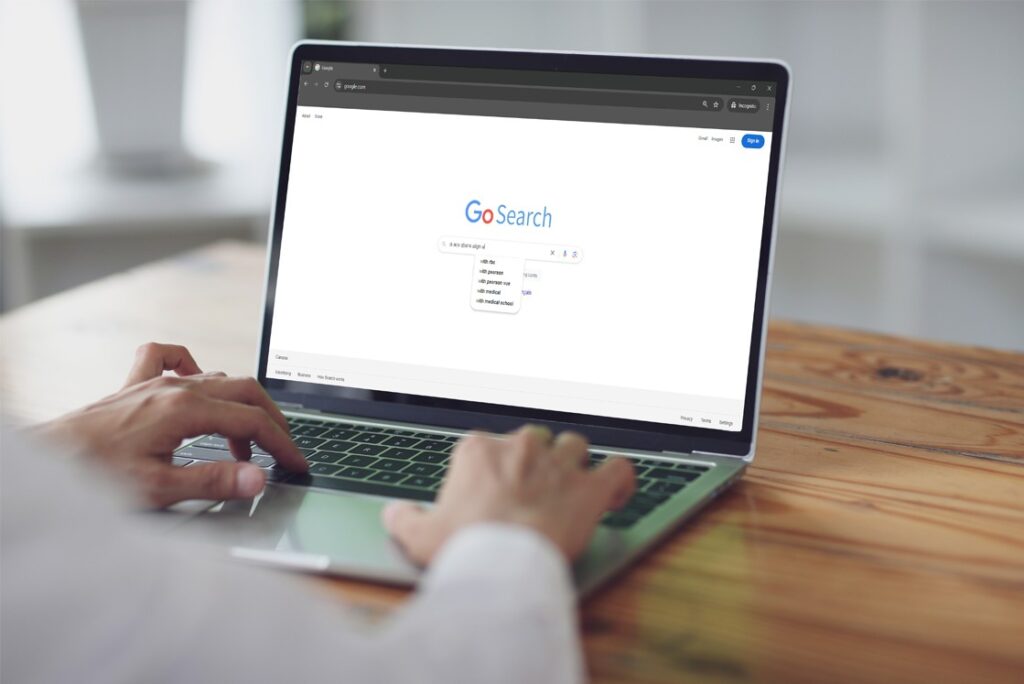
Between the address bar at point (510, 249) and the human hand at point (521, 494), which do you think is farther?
the address bar at point (510, 249)

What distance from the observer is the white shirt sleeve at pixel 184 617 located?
38 centimetres

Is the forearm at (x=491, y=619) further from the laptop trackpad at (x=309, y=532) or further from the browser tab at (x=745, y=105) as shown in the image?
the browser tab at (x=745, y=105)

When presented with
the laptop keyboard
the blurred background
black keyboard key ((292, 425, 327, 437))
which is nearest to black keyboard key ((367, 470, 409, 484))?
the laptop keyboard

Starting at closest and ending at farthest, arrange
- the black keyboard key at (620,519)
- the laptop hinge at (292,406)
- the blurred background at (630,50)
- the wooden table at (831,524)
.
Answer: the wooden table at (831,524) < the black keyboard key at (620,519) < the laptop hinge at (292,406) < the blurred background at (630,50)

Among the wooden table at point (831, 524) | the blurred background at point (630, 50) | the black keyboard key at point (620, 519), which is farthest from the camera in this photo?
the blurred background at point (630, 50)

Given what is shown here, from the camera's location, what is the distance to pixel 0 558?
0.38m

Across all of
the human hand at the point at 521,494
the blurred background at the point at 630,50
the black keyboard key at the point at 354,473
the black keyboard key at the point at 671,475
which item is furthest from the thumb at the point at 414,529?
the blurred background at the point at 630,50

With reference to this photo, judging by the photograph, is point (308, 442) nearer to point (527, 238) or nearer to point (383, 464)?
point (383, 464)

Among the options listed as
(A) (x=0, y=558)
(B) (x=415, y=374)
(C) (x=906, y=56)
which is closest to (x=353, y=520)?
(B) (x=415, y=374)

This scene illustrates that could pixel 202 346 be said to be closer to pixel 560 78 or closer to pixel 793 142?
pixel 560 78

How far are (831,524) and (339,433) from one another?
0.40m

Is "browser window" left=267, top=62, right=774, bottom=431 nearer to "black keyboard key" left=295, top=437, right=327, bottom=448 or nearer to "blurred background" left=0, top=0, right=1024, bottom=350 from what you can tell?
"black keyboard key" left=295, top=437, right=327, bottom=448

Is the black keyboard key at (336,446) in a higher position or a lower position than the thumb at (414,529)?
lower

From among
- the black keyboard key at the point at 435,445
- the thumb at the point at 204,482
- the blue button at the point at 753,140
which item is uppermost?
the blue button at the point at 753,140
